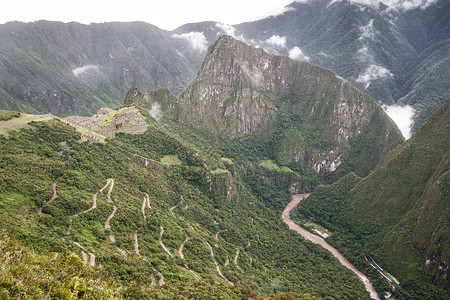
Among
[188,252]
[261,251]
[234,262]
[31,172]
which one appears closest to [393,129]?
[261,251]

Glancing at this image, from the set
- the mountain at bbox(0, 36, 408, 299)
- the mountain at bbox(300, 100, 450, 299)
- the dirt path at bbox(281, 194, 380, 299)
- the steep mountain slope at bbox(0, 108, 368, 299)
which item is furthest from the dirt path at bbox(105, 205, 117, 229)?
the mountain at bbox(300, 100, 450, 299)

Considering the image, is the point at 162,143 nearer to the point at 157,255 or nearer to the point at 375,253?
the point at 157,255

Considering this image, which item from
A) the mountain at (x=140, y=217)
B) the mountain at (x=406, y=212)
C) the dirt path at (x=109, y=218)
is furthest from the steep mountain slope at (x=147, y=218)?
the mountain at (x=406, y=212)

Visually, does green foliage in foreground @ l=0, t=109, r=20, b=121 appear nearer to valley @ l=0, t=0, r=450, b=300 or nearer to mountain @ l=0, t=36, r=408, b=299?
valley @ l=0, t=0, r=450, b=300

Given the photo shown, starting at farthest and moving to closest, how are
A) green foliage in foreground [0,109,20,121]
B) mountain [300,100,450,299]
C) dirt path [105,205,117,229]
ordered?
mountain [300,100,450,299] < green foliage in foreground [0,109,20,121] < dirt path [105,205,117,229]

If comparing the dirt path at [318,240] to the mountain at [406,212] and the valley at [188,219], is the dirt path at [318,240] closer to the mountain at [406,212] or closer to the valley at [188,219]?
the valley at [188,219]

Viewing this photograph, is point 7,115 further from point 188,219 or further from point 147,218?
point 188,219

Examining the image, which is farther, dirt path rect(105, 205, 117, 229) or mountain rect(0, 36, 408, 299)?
dirt path rect(105, 205, 117, 229)
